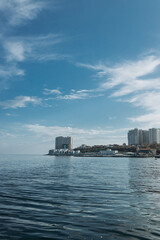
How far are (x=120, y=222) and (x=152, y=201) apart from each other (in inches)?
322

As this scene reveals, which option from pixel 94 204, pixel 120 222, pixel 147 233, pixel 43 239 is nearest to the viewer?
pixel 43 239

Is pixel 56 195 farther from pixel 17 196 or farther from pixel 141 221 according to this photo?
pixel 141 221

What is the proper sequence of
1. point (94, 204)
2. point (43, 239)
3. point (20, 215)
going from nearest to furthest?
1. point (43, 239)
2. point (20, 215)
3. point (94, 204)

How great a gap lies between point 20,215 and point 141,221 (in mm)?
8821

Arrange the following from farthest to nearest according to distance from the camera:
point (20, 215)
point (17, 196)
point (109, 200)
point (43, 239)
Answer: point (17, 196)
point (109, 200)
point (20, 215)
point (43, 239)

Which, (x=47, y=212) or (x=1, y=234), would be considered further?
(x=47, y=212)

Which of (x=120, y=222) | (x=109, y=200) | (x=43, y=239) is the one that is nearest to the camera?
(x=43, y=239)

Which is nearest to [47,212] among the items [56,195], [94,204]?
[94,204]

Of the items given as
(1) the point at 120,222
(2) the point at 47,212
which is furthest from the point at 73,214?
(1) the point at 120,222

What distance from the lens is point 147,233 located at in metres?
11.8

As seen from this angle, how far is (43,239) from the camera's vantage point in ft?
36.0

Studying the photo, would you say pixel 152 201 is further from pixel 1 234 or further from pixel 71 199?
pixel 1 234

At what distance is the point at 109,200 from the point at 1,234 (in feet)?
38.0

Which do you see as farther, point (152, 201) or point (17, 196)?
point (17, 196)
